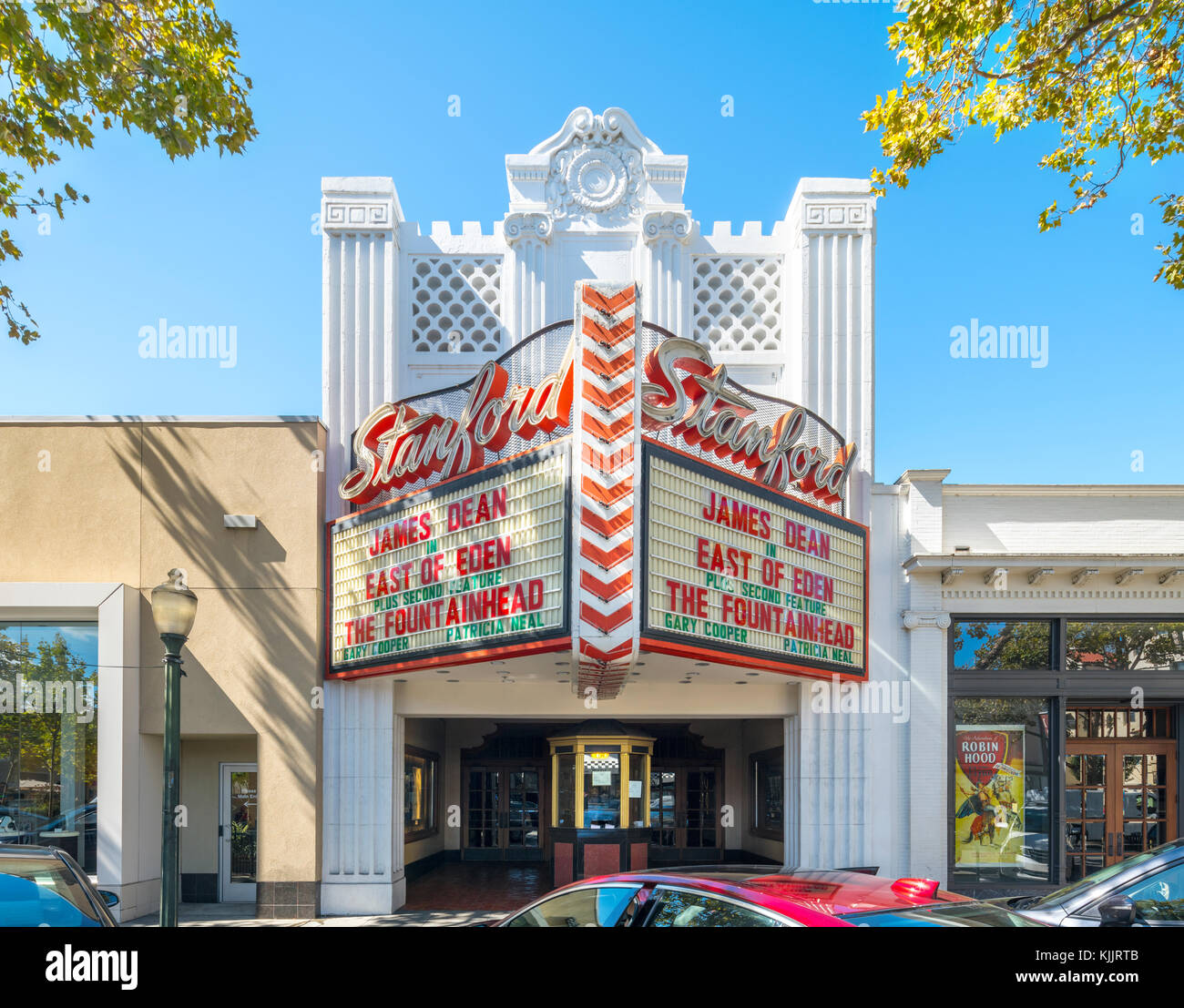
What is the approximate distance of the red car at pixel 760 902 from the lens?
12.6 ft

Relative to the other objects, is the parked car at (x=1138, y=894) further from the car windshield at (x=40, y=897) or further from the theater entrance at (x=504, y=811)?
the theater entrance at (x=504, y=811)

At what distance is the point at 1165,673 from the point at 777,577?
6739mm

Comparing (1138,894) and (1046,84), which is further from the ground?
(1046,84)

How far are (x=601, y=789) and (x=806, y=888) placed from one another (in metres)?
11.8

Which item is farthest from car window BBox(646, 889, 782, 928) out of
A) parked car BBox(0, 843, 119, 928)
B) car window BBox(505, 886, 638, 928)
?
parked car BBox(0, 843, 119, 928)

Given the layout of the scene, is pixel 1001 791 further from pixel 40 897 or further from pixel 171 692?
pixel 40 897

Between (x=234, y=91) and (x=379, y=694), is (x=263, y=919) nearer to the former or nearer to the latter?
(x=379, y=694)

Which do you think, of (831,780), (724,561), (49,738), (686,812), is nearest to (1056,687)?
(831,780)

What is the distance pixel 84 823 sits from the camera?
42.7 feet

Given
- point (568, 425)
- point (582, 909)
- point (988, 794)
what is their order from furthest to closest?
point (988, 794) < point (568, 425) < point (582, 909)

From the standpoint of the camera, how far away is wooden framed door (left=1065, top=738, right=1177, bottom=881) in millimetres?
14469

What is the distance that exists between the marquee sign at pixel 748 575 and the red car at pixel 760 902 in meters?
5.74

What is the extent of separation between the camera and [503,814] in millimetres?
20422
